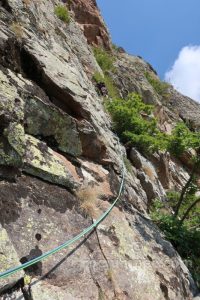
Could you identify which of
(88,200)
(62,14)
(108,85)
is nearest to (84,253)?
(88,200)

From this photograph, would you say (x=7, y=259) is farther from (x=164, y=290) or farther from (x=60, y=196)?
(x=164, y=290)

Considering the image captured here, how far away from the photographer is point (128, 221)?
8305 mm

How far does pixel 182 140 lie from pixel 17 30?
5689 millimetres

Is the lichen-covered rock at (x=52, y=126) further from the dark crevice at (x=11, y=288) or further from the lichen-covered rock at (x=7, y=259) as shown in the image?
the dark crevice at (x=11, y=288)

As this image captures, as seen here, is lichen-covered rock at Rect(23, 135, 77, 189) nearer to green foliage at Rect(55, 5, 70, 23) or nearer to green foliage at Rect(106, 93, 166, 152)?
green foliage at Rect(106, 93, 166, 152)

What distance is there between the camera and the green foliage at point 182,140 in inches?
448

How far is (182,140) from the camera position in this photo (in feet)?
39.0

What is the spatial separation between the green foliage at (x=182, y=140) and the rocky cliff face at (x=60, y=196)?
6.66 ft

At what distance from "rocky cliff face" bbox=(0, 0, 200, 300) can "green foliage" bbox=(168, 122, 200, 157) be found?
2.03 metres

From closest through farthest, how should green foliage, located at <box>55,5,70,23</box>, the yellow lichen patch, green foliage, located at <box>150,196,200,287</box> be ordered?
1. the yellow lichen patch
2. green foliage, located at <box>150,196,200,287</box>
3. green foliage, located at <box>55,5,70,23</box>

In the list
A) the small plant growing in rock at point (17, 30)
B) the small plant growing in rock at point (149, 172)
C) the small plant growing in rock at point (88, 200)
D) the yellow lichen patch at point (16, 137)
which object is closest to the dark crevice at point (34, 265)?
the small plant growing in rock at point (88, 200)

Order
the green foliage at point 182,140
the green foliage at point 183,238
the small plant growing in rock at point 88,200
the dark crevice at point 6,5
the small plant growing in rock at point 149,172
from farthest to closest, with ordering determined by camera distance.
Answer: the small plant growing in rock at point 149,172 < the green foliage at point 182,140 < the dark crevice at point 6,5 < the green foliage at point 183,238 < the small plant growing in rock at point 88,200

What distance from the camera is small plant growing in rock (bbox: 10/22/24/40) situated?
33.7 ft

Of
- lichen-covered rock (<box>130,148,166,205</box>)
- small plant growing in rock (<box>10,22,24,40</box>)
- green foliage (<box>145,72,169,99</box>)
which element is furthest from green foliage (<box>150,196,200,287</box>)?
green foliage (<box>145,72,169,99</box>)
